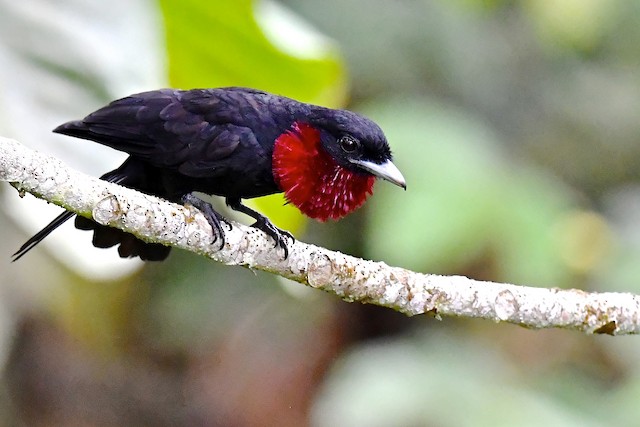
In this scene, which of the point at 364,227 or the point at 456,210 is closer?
the point at 456,210

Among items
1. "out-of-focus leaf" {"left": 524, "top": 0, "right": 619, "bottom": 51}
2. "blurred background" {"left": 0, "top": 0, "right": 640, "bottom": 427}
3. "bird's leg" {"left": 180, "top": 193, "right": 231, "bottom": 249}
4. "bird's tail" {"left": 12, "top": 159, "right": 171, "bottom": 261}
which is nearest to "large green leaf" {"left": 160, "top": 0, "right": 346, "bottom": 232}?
"blurred background" {"left": 0, "top": 0, "right": 640, "bottom": 427}

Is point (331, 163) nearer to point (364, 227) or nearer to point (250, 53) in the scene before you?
point (250, 53)

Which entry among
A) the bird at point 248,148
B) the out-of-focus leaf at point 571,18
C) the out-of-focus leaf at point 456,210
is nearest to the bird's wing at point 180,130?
the bird at point 248,148

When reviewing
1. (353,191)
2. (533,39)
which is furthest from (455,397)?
(533,39)

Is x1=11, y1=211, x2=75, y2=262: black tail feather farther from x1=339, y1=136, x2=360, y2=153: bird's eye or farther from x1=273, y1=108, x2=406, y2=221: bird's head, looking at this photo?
x1=339, y1=136, x2=360, y2=153: bird's eye

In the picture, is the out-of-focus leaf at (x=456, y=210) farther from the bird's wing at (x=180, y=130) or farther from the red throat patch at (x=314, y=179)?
the bird's wing at (x=180, y=130)

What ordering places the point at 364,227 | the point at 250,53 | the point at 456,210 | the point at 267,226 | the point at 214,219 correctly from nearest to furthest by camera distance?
1. the point at 214,219
2. the point at 267,226
3. the point at 250,53
4. the point at 456,210
5. the point at 364,227

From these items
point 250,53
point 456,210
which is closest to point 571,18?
point 456,210
